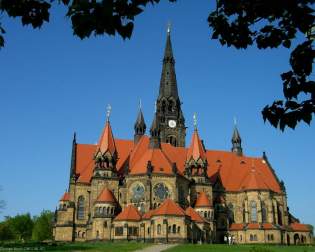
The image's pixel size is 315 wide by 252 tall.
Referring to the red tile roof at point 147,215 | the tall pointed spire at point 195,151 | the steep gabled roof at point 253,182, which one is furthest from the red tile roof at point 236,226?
the red tile roof at point 147,215

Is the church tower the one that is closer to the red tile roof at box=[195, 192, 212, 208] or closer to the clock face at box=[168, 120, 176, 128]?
the clock face at box=[168, 120, 176, 128]

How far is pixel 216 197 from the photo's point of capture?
76.4 m

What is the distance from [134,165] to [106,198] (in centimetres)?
704

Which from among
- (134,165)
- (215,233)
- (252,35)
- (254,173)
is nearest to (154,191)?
(134,165)

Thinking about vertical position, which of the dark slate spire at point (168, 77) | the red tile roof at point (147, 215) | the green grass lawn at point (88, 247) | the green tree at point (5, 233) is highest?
the dark slate spire at point (168, 77)

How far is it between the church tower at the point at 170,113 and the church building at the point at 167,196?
0.99 metres

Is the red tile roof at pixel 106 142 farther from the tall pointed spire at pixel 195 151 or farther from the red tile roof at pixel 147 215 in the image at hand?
the tall pointed spire at pixel 195 151

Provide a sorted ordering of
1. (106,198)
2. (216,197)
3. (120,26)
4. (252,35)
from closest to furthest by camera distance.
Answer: (120,26)
(252,35)
(106,198)
(216,197)

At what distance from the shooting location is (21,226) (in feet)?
443

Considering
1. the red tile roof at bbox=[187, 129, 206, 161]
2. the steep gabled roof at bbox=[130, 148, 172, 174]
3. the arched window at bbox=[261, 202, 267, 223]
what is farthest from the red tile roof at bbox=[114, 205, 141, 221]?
the arched window at bbox=[261, 202, 267, 223]

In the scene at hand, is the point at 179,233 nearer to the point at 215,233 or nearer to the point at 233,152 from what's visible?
the point at 215,233

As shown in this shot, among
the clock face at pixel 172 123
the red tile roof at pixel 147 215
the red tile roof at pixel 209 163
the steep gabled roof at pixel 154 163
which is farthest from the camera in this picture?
the clock face at pixel 172 123

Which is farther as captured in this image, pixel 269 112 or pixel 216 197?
pixel 216 197

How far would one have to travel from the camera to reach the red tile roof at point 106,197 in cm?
6438
